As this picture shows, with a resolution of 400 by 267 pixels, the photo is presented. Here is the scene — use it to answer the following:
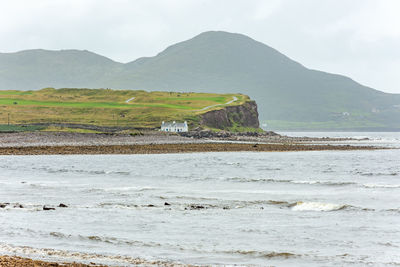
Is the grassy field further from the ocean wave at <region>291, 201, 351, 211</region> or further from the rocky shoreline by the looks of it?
the ocean wave at <region>291, 201, 351, 211</region>

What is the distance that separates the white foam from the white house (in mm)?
114496

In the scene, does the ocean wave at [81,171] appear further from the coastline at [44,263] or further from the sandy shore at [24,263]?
the sandy shore at [24,263]

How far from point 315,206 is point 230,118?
156 meters

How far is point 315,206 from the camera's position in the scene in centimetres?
2969

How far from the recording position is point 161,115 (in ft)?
548

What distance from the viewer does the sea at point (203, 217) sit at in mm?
18766

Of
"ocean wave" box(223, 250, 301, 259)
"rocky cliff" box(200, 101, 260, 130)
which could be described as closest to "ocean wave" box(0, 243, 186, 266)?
"ocean wave" box(223, 250, 301, 259)

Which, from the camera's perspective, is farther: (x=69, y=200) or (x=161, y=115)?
(x=161, y=115)

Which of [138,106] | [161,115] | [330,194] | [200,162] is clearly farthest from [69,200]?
[138,106]

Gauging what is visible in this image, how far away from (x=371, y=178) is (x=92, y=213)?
29.0 m

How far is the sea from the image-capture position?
1877cm

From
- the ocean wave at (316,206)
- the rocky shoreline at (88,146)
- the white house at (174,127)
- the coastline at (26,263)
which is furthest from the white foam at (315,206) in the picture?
the white house at (174,127)

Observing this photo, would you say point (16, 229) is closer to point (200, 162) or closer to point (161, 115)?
point (200, 162)

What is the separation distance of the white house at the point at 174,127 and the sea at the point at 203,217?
94.1 m
